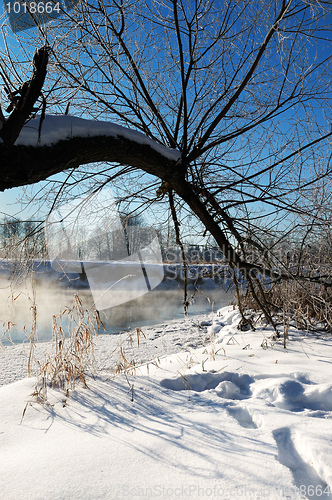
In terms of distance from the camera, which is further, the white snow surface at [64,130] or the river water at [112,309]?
the river water at [112,309]

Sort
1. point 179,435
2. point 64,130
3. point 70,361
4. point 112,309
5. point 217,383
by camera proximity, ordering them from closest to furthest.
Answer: point 179,435 < point 64,130 < point 217,383 < point 70,361 < point 112,309

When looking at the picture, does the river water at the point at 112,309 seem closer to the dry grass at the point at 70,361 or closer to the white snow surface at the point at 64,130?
the dry grass at the point at 70,361

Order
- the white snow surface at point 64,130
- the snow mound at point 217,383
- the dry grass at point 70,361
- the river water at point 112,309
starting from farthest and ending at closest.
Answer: the river water at point 112,309, the dry grass at point 70,361, the snow mound at point 217,383, the white snow surface at point 64,130

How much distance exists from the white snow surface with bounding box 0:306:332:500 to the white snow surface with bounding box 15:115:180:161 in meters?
1.51

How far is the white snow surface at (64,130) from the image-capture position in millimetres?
1633

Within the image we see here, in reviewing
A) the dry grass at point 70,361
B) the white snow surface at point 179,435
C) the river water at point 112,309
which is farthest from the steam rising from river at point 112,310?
the white snow surface at point 179,435

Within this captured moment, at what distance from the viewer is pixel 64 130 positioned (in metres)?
1.82

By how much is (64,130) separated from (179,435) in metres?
1.75

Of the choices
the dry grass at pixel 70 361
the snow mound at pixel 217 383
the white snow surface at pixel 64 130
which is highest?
the white snow surface at pixel 64 130

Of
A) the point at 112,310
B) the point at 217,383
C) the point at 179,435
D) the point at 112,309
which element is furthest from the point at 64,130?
the point at 112,309

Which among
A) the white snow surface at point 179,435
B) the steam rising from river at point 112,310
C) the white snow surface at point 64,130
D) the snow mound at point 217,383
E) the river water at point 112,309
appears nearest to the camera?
the white snow surface at point 179,435

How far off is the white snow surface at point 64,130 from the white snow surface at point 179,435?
151 centimetres

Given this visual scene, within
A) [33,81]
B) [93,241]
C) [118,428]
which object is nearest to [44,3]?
[33,81]

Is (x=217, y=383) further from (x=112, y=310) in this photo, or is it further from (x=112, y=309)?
(x=112, y=309)
